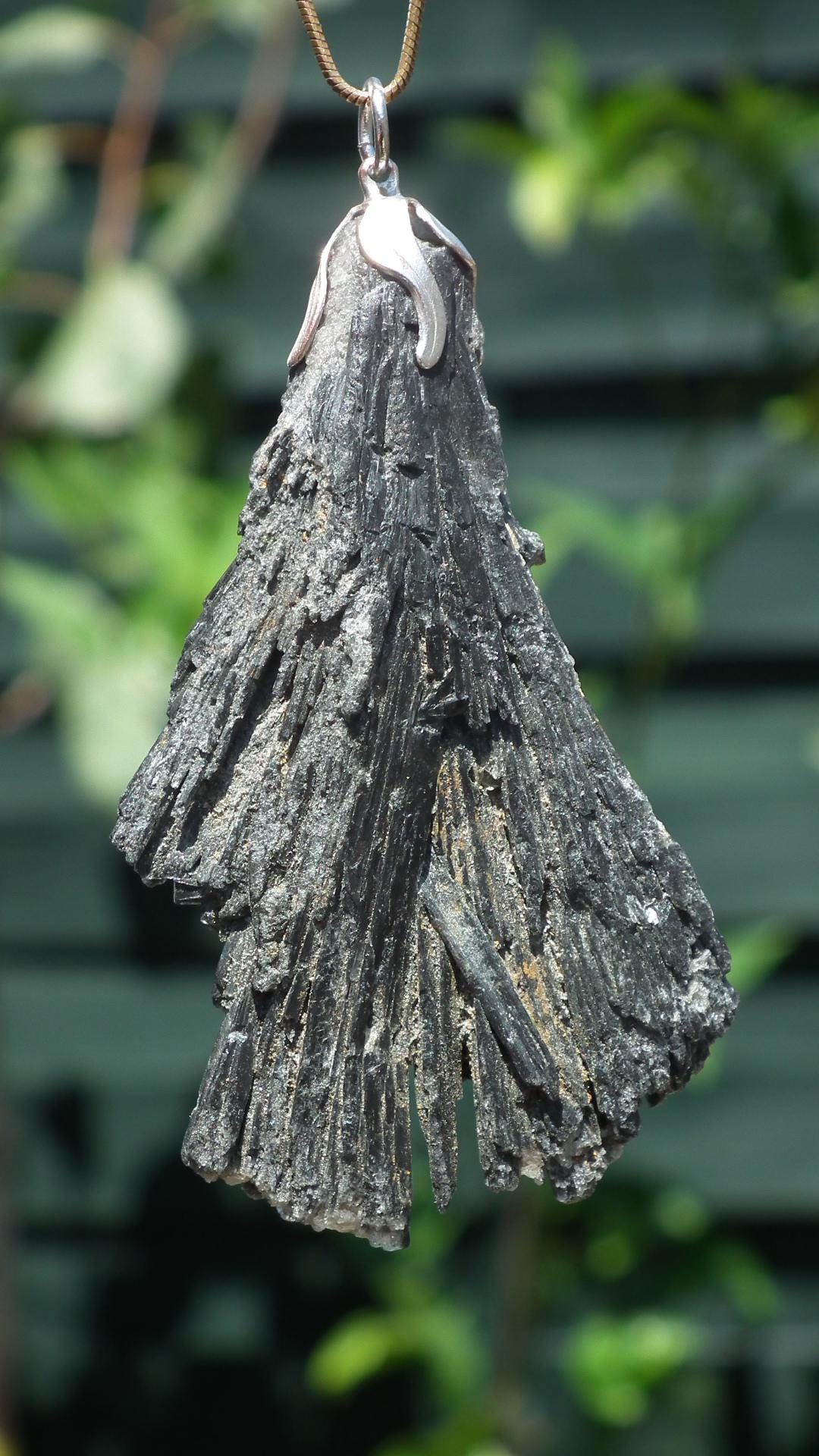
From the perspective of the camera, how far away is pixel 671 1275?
1.57 metres

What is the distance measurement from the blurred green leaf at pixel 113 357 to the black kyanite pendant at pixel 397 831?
0.57m

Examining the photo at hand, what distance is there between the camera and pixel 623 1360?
1548 mm

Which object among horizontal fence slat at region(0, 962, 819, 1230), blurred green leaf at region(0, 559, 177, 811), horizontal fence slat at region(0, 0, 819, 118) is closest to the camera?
blurred green leaf at region(0, 559, 177, 811)

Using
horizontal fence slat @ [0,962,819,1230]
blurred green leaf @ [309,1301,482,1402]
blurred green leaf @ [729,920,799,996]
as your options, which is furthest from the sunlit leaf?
blurred green leaf @ [309,1301,482,1402]

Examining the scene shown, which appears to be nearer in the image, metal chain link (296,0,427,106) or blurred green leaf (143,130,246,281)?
metal chain link (296,0,427,106)

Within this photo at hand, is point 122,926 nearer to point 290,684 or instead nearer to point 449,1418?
point 449,1418

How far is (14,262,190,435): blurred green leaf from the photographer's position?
4.17ft

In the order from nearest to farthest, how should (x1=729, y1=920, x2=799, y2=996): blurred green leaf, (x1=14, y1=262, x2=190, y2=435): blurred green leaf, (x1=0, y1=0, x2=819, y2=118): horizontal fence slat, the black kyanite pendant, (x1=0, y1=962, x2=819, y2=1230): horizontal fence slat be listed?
1. the black kyanite pendant
2. (x1=14, y1=262, x2=190, y2=435): blurred green leaf
3. (x1=729, y1=920, x2=799, y2=996): blurred green leaf
4. (x1=0, y1=0, x2=819, y2=118): horizontal fence slat
5. (x1=0, y1=962, x2=819, y2=1230): horizontal fence slat

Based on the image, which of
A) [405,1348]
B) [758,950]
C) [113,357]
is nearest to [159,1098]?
[405,1348]

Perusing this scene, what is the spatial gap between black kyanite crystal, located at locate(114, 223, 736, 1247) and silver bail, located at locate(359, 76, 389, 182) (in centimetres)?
6

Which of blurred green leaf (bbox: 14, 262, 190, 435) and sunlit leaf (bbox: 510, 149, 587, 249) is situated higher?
sunlit leaf (bbox: 510, 149, 587, 249)

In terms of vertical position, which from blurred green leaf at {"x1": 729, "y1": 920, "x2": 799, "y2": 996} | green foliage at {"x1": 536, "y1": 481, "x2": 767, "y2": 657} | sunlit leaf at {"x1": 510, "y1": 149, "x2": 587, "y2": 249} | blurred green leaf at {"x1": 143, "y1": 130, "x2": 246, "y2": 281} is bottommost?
blurred green leaf at {"x1": 729, "y1": 920, "x2": 799, "y2": 996}

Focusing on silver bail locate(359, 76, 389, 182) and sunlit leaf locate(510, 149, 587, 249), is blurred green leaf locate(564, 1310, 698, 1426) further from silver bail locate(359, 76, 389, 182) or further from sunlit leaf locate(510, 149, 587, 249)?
silver bail locate(359, 76, 389, 182)

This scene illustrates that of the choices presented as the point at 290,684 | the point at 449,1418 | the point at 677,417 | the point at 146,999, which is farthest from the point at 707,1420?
the point at 290,684
